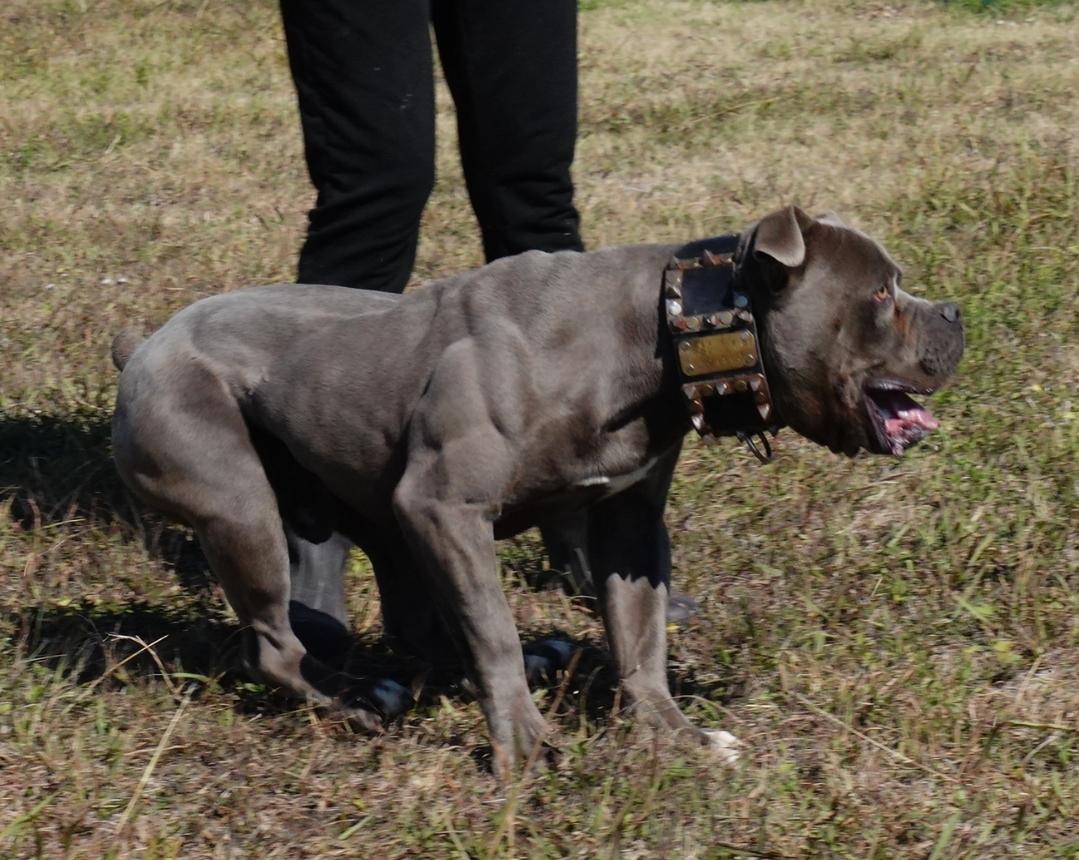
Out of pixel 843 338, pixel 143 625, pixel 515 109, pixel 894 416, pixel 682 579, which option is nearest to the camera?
pixel 843 338

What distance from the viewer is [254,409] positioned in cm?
379

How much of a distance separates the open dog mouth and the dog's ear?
1.12 feet

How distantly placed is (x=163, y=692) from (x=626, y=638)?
1.08 metres

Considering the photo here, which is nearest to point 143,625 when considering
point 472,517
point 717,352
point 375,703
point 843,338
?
point 375,703

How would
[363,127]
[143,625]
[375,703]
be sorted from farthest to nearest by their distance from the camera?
[143,625] → [363,127] → [375,703]

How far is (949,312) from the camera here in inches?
138

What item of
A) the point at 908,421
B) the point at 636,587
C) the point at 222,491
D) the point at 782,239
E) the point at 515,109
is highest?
the point at 515,109

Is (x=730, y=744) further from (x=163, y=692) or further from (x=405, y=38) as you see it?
(x=405, y=38)

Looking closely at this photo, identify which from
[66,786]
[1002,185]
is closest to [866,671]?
[66,786]

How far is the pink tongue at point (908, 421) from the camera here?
3439 mm

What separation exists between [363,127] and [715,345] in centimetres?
125

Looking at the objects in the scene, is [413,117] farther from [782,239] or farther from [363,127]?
[782,239]

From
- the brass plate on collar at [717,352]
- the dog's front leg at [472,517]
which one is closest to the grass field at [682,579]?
the dog's front leg at [472,517]

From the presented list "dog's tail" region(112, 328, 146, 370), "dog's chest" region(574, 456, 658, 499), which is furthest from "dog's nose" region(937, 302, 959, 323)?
"dog's tail" region(112, 328, 146, 370)
